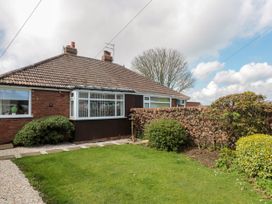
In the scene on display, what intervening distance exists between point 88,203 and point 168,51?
99.6 feet

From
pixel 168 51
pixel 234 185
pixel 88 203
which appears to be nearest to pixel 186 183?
pixel 234 185

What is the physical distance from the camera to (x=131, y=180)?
213 inches

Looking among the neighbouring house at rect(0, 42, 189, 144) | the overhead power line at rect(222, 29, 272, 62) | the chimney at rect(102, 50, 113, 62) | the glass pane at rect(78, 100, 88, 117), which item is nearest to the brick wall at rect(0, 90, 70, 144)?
the neighbouring house at rect(0, 42, 189, 144)

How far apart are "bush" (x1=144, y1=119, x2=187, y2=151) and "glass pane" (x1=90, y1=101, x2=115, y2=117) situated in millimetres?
4311

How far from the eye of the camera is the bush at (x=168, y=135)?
29.8ft

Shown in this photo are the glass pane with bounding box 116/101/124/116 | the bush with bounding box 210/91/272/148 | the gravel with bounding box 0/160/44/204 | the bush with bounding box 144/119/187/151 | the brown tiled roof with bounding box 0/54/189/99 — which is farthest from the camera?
the glass pane with bounding box 116/101/124/116

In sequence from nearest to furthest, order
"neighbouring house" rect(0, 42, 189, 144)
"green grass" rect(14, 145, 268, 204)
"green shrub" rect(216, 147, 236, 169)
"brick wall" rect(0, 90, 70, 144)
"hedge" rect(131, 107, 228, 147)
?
1. "green grass" rect(14, 145, 268, 204)
2. "green shrub" rect(216, 147, 236, 169)
3. "hedge" rect(131, 107, 228, 147)
4. "brick wall" rect(0, 90, 70, 144)
5. "neighbouring house" rect(0, 42, 189, 144)

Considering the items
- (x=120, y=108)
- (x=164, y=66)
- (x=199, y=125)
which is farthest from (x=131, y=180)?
(x=164, y=66)

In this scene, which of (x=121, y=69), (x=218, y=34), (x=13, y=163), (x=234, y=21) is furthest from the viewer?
(x=121, y=69)

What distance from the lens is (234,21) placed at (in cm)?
1165

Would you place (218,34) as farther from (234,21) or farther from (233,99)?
(233,99)

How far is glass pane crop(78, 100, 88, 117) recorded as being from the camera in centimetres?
1189

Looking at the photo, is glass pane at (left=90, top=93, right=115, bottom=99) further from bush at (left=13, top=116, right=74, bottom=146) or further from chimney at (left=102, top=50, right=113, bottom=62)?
chimney at (left=102, top=50, right=113, bottom=62)

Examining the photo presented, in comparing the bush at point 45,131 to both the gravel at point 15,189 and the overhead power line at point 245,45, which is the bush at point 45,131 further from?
the overhead power line at point 245,45
